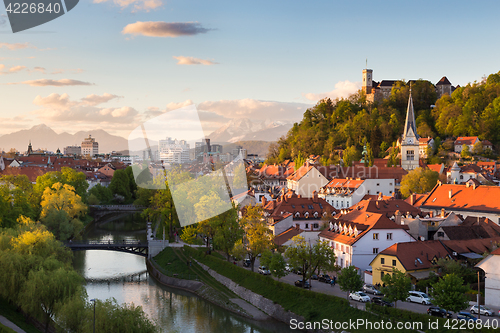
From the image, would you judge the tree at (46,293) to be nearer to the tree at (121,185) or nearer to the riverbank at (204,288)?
the riverbank at (204,288)

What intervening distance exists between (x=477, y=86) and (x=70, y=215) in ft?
206

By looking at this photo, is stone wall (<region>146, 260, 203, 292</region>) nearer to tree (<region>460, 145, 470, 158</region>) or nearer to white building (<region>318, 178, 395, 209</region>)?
white building (<region>318, 178, 395, 209</region>)

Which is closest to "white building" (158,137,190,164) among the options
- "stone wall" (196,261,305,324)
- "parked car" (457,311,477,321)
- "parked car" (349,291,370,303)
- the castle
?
"stone wall" (196,261,305,324)

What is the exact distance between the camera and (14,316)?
65.7ft

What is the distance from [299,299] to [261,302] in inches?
101

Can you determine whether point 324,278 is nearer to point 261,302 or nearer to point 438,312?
point 261,302

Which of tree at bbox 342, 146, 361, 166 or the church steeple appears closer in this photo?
the church steeple

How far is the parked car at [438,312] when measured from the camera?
19.0m

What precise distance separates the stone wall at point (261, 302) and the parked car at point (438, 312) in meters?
5.39

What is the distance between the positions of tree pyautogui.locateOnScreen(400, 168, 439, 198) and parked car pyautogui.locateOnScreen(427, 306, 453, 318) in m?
31.1

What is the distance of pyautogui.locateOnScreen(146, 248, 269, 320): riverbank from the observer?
24734 millimetres

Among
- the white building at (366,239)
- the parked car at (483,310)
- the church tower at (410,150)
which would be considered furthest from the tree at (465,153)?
the parked car at (483,310)

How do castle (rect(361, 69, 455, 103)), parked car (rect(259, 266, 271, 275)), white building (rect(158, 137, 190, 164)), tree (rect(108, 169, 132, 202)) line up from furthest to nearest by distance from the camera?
1. castle (rect(361, 69, 455, 103))
2. tree (rect(108, 169, 132, 202))
3. white building (rect(158, 137, 190, 164))
4. parked car (rect(259, 266, 271, 275))

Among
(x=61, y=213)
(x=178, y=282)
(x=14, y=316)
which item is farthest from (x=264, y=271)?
(x=61, y=213)
